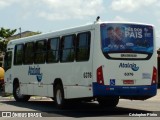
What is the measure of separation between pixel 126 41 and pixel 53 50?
3.86 meters

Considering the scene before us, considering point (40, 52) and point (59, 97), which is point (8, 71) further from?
point (59, 97)

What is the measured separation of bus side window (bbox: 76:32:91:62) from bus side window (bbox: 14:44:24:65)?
6.10 meters

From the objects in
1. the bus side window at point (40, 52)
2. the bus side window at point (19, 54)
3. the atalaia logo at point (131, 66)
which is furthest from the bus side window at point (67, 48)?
the bus side window at point (19, 54)

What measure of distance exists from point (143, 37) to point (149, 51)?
561 millimetres

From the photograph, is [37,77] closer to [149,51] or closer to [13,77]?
[13,77]

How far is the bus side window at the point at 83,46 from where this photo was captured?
17016 mm

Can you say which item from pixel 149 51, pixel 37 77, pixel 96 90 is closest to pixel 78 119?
pixel 96 90

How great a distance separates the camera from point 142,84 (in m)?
17.1

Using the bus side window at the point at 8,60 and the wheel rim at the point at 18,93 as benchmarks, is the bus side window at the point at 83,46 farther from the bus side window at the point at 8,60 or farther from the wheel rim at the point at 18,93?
the bus side window at the point at 8,60

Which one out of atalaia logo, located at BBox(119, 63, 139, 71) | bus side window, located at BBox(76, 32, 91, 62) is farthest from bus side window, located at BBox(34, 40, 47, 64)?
atalaia logo, located at BBox(119, 63, 139, 71)

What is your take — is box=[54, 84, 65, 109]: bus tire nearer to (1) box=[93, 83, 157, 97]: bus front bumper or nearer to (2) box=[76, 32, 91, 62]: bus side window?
(2) box=[76, 32, 91, 62]: bus side window

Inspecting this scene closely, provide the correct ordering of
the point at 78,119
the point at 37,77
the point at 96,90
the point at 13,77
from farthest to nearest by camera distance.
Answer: the point at 13,77, the point at 37,77, the point at 96,90, the point at 78,119

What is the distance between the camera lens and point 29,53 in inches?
872

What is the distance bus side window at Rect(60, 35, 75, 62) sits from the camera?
1808 centimetres
